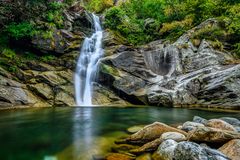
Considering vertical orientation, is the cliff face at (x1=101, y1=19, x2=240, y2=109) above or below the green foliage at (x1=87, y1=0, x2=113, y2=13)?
below

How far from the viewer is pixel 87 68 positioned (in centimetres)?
2036

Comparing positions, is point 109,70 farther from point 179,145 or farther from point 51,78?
point 179,145

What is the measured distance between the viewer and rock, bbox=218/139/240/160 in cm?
491

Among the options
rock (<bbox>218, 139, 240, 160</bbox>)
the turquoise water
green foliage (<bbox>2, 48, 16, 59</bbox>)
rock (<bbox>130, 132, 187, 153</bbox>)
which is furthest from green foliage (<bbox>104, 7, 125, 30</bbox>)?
rock (<bbox>218, 139, 240, 160</bbox>)

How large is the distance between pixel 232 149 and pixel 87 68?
53.2ft

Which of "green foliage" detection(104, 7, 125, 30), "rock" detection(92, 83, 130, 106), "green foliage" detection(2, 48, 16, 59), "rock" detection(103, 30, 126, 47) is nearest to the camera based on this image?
"rock" detection(92, 83, 130, 106)

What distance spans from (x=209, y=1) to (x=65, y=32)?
44.3ft

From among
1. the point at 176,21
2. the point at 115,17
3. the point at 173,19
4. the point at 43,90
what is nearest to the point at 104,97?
the point at 43,90

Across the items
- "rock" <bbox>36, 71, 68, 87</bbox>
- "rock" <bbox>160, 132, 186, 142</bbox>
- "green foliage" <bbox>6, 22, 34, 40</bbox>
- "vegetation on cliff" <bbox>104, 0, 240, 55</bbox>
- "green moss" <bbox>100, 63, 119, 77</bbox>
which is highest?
"vegetation on cliff" <bbox>104, 0, 240, 55</bbox>

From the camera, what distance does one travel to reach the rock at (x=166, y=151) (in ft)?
17.0

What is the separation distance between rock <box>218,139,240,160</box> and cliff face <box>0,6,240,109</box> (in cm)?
1048

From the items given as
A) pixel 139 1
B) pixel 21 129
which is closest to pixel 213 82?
pixel 21 129

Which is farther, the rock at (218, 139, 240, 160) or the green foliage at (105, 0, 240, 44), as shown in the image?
the green foliage at (105, 0, 240, 44)

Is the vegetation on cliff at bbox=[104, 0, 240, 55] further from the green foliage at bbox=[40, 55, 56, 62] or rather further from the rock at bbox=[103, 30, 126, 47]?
the green foliage at bbox=[40, 55, 56, 62]
